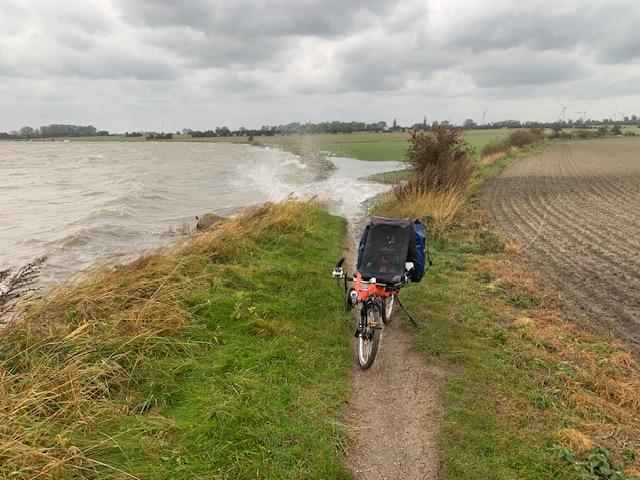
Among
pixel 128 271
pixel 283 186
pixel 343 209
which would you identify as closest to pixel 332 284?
pixel 128 271

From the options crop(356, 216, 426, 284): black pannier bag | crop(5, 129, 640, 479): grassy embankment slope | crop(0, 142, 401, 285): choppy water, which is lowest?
crop(0, 142, 401, 285): choppy water

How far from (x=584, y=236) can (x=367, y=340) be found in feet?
Result: 37.3

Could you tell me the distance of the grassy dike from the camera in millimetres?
3607

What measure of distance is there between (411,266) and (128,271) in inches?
224

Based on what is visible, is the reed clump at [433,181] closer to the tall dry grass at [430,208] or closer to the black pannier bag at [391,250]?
the tall dry grass at [430,208]

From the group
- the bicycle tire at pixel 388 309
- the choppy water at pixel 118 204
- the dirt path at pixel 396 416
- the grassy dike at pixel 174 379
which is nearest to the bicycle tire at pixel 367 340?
the dirt path at pixel 396 416

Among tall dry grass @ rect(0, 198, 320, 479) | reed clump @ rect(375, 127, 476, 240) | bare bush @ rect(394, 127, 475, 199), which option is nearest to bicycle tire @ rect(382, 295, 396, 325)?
tall dry grass @ rect(0, 198, 320, 479)

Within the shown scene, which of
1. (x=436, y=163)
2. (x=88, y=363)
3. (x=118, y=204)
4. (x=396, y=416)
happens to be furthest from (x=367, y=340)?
(x=118, y=204)

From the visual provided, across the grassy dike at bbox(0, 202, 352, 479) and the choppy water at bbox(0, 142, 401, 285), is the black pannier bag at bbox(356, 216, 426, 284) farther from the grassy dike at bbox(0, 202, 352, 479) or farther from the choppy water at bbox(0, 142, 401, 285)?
the choppy water at bbox(0, 142, 401, 285)

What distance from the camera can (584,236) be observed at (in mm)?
13047

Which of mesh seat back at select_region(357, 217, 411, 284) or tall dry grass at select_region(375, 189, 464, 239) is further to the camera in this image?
tall dry grass at select_region(375, 189, 464, 239)

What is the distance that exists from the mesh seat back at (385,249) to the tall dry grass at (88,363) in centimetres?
322

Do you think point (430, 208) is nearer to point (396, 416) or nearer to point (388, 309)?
point (388, 309)

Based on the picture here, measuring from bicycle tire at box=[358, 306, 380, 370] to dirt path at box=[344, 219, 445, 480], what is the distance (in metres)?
0.20
